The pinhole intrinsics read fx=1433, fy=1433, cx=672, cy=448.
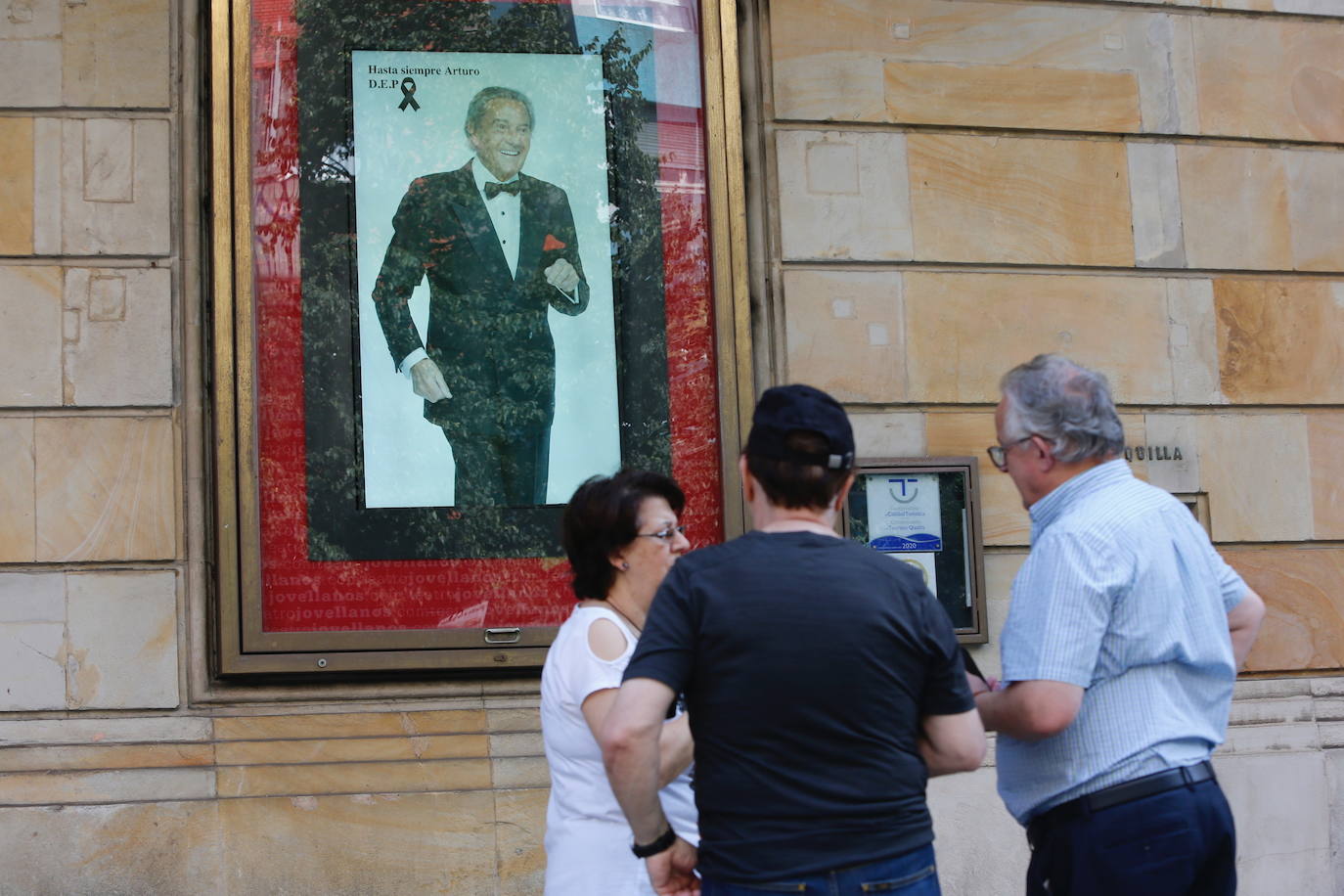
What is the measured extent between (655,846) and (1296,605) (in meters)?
4.16

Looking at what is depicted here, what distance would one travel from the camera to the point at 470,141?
5.66 m

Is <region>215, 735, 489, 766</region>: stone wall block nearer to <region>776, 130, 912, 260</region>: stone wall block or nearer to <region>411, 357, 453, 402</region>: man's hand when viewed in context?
<region>411, 357, 453, 402</region>: man's hand

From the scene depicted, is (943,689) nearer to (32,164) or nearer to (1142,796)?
(1142,796)

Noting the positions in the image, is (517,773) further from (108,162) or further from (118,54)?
(118,54)

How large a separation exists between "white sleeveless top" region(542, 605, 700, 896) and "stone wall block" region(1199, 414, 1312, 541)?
3755 millimetres

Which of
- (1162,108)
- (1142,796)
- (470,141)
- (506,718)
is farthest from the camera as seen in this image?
(1162,108)

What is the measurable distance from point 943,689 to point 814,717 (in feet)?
1.00

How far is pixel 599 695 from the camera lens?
296 centimetres

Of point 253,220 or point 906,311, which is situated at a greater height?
point 253,220

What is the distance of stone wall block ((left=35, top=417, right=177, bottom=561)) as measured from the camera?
5.20 metres

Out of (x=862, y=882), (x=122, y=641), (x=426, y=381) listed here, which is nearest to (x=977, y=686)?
(x=862, y=882)

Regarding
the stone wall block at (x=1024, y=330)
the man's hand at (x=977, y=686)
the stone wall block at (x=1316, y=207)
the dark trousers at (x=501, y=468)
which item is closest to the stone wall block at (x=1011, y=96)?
the stone wall block at (x=1024, y=330)

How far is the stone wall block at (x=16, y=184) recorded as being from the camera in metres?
5.29

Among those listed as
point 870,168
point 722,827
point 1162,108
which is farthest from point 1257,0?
point 722,827
